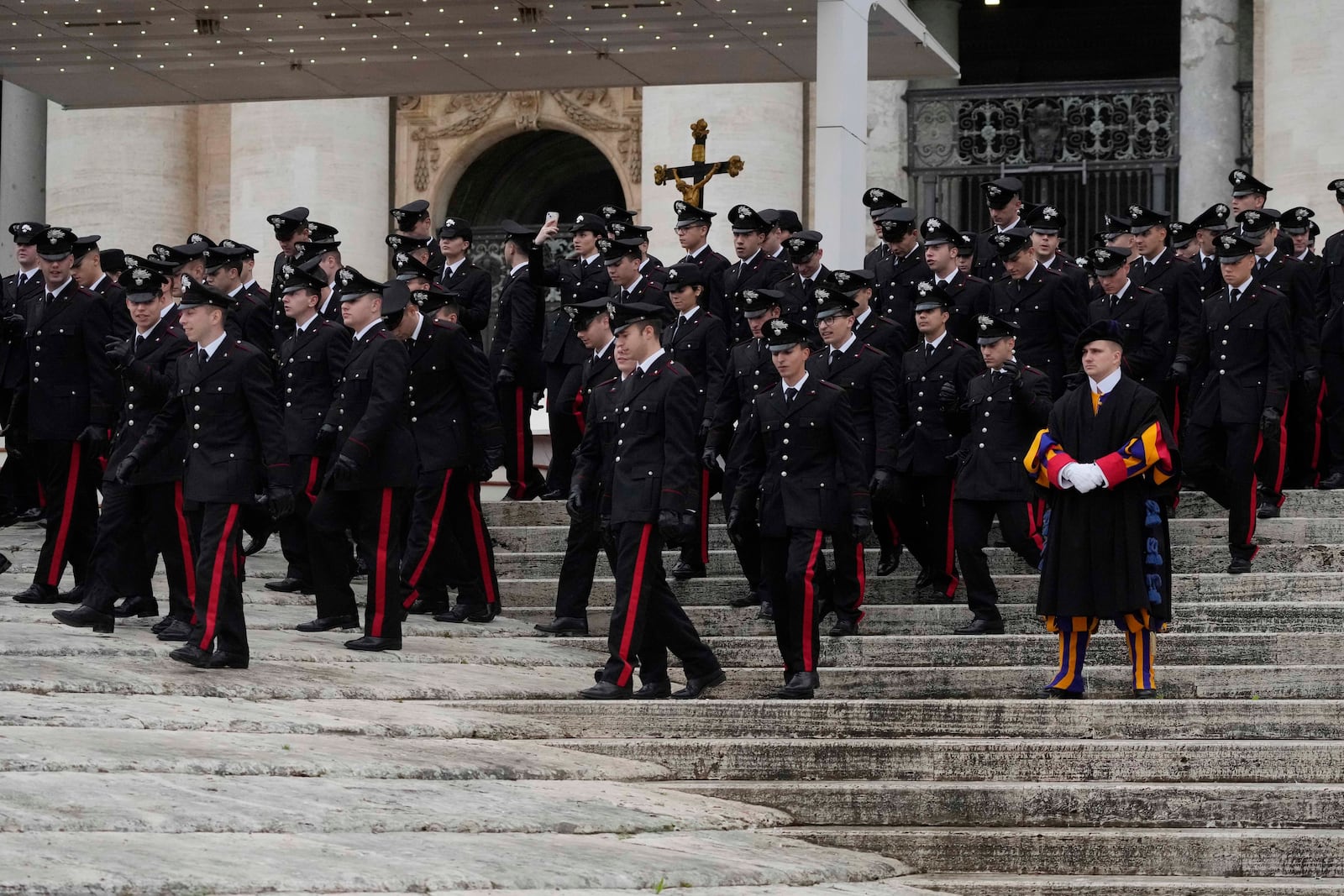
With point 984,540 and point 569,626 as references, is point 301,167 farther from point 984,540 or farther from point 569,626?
point 984,540

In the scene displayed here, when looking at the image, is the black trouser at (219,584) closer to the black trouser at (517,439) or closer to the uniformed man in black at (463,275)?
the uniformed man in black at (463,275)

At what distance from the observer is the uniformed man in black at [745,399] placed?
1066cm

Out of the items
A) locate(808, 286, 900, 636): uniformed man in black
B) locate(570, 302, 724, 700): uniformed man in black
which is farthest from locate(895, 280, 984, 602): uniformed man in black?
locate(570, 302, 724, 700): uniformed man in black

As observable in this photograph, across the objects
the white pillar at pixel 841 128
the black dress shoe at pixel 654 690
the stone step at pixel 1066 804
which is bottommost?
the stone step at pixel 1066 804

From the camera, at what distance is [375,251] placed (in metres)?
21.5

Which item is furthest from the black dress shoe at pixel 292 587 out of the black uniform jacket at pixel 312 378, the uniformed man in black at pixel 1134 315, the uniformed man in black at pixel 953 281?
the uniformed man in black at pixel 1134 315

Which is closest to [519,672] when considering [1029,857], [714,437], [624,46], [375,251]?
[714,437]

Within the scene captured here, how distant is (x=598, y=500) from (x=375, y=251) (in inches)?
469

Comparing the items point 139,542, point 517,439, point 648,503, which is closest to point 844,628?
point 648,503

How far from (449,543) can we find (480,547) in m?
0.17

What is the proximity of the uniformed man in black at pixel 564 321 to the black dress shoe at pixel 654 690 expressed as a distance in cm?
335

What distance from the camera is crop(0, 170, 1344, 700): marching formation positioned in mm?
8961

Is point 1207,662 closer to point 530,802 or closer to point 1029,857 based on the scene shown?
point 1029,857

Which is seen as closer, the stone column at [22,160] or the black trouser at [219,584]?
the black trouser at [219,584]
